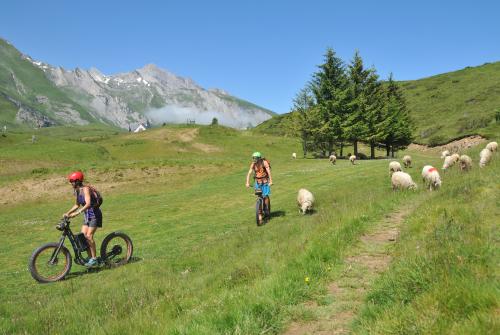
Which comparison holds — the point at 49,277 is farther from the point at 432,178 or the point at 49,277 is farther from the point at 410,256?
the point at 432,178

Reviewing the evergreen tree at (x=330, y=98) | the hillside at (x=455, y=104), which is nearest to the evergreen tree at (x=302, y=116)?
the evergreen tree at (x=330, y=98)

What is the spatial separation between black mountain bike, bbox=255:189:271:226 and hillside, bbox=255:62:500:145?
53.9 metres

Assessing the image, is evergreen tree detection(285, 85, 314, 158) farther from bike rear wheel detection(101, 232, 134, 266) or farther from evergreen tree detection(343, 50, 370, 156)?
bike rear wheel detection(101, 232, 134, 266)

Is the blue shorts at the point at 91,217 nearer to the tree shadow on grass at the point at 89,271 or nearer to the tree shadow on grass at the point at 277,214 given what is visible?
the tree shadow on grass at the point at 89,271

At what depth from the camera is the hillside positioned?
78.5 meters

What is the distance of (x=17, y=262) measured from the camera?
52.5ft

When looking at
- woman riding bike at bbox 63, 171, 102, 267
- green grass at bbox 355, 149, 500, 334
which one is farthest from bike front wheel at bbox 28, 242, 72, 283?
green grass at bbox 355, 149, 500, 334

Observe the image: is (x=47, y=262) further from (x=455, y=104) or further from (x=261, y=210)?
(x=455, y=104)

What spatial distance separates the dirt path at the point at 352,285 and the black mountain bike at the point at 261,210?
762cm

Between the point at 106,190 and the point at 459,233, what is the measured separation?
33890 millimetres

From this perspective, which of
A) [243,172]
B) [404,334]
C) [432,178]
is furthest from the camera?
[243,172]

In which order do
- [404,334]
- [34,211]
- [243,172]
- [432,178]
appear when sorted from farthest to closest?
[243,172]
[34,211]
[432,178]
[404,334]

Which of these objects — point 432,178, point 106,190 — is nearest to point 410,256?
point 432,178

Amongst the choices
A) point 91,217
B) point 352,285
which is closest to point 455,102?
point 91,217
